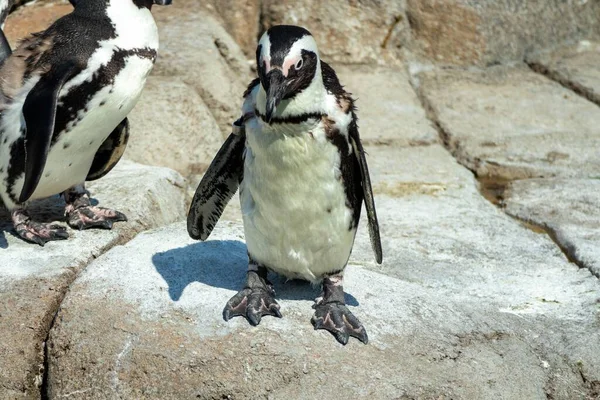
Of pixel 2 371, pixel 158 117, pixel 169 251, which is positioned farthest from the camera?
pixel 158 117

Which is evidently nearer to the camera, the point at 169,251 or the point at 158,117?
the point at 169,251

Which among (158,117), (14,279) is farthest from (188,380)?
(158,117)

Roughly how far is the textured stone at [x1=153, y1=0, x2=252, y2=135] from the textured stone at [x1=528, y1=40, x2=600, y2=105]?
7.75 ft

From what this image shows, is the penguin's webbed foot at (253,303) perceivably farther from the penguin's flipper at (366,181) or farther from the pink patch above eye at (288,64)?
the pink patch above eye at (288,64)

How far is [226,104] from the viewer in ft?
18.8

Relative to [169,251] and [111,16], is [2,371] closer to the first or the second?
[169,251]

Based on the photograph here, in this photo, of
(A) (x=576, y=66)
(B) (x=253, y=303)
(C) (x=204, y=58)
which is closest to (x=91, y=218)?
(B) (x=253, y=303)

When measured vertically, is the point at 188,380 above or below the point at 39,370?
above

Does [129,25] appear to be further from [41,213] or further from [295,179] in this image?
Answer: [295,179]

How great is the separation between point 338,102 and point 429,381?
2.95 ft

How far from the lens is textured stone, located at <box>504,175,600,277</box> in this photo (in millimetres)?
4258

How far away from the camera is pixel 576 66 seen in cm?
709

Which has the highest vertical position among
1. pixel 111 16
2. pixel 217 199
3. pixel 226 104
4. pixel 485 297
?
pixel 111 16

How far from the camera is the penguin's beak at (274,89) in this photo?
249 cm
